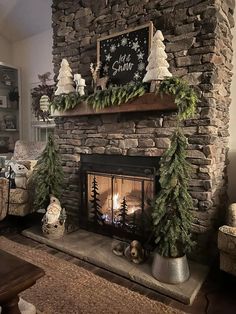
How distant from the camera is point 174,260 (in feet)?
6.46

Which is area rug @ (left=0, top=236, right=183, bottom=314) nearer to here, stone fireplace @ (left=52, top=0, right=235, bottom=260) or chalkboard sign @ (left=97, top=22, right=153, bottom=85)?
stone fireplace @ (left=52, top=0, right=235, bottom=260)

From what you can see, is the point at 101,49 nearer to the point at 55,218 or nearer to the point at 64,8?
the point at 64,8

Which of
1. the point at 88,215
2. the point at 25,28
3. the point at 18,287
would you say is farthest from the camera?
the point at 25,28

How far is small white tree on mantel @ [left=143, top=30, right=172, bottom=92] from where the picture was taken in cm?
214

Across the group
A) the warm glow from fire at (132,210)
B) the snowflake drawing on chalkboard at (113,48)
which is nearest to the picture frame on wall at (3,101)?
the snowflake drawing on chalkboard at (113,48)

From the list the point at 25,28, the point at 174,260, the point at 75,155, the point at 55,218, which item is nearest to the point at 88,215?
the point at 55,218

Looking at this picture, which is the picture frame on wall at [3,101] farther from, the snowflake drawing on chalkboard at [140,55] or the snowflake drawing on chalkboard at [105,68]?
the snowflake drawing on chalkboard at [140,55]

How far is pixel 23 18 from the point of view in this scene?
4.16m

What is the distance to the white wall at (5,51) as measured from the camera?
4.73 m

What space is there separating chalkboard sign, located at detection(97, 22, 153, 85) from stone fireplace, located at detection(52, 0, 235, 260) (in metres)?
0.10

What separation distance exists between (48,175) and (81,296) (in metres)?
1.46

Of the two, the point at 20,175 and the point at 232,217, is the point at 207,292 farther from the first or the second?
the point at 20,175

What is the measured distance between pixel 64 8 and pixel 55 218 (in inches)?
96.9

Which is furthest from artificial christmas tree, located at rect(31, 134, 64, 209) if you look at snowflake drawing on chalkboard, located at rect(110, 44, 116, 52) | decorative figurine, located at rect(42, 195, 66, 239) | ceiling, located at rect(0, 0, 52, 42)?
ceiling, located at rect(0, 0, 52, 42)
